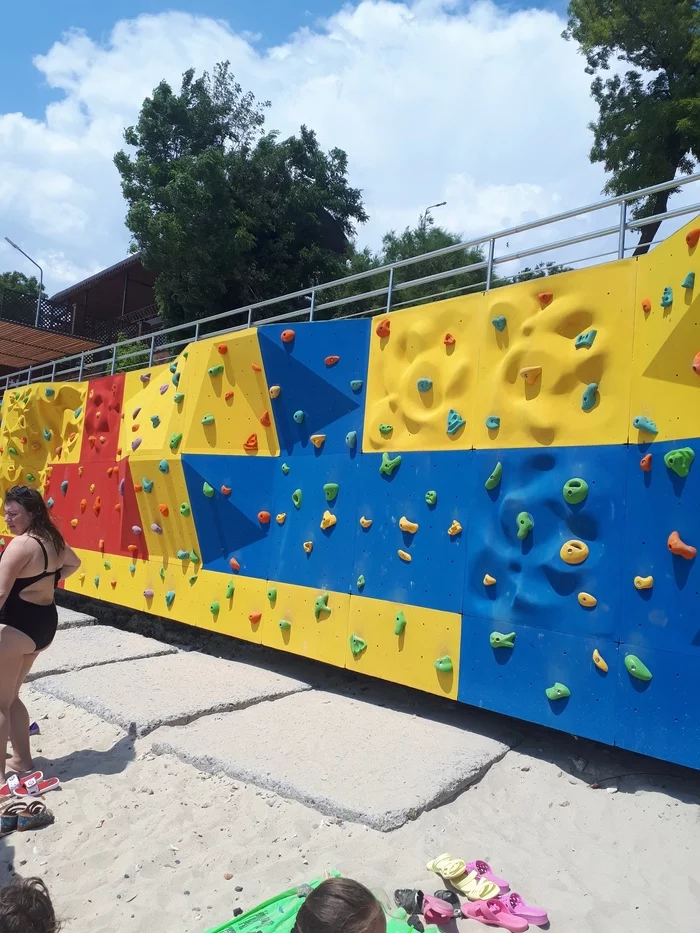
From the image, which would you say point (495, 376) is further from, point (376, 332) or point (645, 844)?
point (645, 844)

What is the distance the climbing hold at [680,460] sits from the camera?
4.01 metres

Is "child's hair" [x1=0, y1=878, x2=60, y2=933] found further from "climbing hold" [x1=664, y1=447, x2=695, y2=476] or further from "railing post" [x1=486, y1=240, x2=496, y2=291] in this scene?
"railing post" [x1=486, y1=240, x2=496, y2=291]

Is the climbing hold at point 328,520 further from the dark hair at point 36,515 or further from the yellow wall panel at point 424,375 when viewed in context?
the dark hair at point 36,515

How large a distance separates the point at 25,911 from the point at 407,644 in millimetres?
3775

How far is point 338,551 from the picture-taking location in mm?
6145

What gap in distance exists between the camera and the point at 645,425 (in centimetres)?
421

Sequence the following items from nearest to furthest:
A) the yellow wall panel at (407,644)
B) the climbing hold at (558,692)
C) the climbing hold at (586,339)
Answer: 1. the climbing hold at (558,692)
2. the climbing hold at (586,339)
3. the yellow wall panel at (407,644)

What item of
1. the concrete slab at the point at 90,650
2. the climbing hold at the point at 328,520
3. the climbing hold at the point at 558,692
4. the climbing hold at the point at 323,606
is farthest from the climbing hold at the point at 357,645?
the concrete slab at the point at 90,650

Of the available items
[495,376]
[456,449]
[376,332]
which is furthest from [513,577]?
[376,332]

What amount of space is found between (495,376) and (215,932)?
3.78m

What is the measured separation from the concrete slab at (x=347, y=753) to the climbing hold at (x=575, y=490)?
5.70ft

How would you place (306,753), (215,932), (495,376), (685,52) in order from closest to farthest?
(215,932)
(306,753)
(495,376)
(685,52)

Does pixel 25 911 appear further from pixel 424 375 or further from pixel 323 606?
pixel 424 375

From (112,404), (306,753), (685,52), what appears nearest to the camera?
(306,753)
